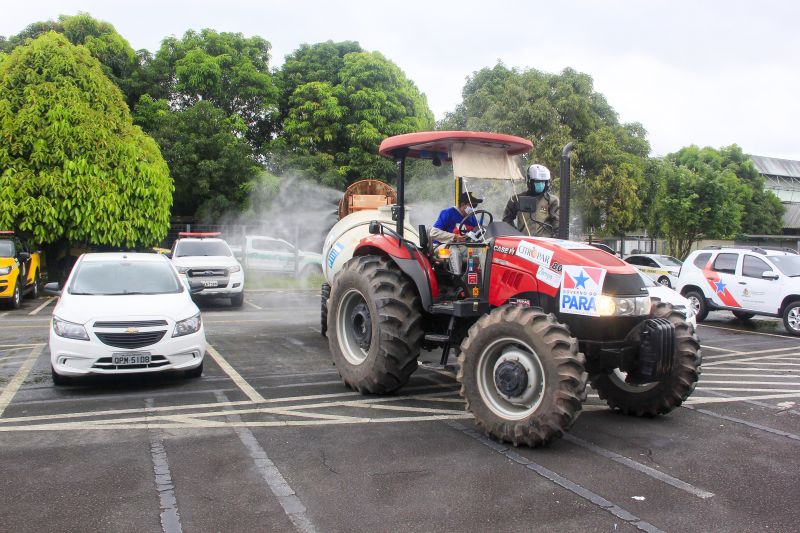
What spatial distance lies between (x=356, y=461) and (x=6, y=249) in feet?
46.3

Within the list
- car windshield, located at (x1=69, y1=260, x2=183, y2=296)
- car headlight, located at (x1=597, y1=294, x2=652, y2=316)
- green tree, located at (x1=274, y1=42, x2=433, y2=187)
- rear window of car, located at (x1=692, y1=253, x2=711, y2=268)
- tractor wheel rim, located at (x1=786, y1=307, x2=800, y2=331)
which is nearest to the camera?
car headlight, located at (x1=597, y1=294, x2=652, y2=316)

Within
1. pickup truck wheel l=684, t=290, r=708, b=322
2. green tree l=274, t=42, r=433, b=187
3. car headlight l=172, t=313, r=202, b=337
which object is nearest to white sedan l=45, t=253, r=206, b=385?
car headlight l=172, t=313, r=202, b=337

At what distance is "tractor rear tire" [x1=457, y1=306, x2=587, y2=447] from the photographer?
5.31 meters

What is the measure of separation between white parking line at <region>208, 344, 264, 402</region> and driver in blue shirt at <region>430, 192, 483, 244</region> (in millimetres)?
2637

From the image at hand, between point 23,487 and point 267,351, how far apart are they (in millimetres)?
5745

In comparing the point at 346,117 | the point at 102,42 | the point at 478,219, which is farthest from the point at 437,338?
the point at 102,42

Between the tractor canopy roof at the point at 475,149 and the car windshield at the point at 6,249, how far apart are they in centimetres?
1253

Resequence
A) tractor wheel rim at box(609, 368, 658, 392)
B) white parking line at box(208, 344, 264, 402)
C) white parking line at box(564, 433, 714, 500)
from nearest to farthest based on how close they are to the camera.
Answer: white parking line at box(564, 433, 714, 500) < tractor wheel rim at box(609, 368, 658, 392) < white parking line at box(208, 344, 264, 402)

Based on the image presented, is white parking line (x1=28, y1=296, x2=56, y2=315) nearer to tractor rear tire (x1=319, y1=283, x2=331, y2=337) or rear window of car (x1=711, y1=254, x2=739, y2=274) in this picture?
tractor rear tire (x1=319, y1=283, x2=331, y2=337)

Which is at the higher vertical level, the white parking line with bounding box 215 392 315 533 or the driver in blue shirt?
the driver in blue shirt

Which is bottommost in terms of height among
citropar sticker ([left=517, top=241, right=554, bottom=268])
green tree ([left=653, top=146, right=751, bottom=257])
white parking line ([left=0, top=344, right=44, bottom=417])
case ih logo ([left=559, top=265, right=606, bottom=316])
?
white parking line ([left=0, top=344, right=44, bottom=417])

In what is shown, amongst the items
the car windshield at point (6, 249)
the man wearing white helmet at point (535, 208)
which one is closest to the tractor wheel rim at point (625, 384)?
the man wearing white helmet at point (535, 208)

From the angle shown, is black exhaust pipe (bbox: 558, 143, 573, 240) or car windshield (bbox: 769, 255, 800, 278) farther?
car windshield (bbox: 769, 255, 800, 278)

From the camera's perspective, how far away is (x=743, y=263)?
15.3 metres
